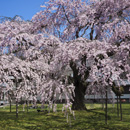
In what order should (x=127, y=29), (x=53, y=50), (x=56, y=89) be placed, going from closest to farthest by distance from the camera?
(x=56, y=89) → (x=127, y=29) → (x=53, y=50)

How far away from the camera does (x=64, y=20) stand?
50.1ft

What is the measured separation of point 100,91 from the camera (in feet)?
47.7

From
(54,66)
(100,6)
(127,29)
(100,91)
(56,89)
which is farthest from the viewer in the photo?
(100,91)

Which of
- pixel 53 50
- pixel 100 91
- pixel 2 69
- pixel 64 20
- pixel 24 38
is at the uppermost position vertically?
pixel 64 20

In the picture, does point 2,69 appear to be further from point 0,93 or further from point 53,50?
point 53,50

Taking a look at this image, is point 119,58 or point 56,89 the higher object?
point 119,58

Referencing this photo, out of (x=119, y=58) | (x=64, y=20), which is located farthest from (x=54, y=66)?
(x=64, y=20)

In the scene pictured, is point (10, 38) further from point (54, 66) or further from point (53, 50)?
point (54, 66)

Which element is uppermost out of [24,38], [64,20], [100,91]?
[64,20]

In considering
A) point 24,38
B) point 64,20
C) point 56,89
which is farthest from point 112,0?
point 56,89

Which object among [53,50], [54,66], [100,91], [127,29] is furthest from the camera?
[100,91]

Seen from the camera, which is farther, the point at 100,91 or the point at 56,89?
the point at 100,91

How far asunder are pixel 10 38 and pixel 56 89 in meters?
4.44

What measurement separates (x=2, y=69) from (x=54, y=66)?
2.54 m
